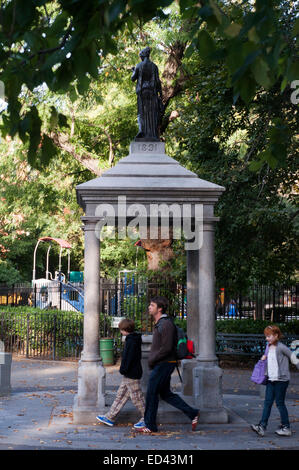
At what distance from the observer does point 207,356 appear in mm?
9266

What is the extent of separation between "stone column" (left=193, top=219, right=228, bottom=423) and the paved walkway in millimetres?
277

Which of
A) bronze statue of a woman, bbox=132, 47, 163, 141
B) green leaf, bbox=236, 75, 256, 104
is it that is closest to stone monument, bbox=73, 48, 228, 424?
bronze statue of a woman, bbox=132, 47, 163, 141

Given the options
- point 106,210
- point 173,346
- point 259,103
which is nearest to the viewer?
point 173,346

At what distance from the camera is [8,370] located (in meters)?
11.7

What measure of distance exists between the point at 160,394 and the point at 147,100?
16.1 ft

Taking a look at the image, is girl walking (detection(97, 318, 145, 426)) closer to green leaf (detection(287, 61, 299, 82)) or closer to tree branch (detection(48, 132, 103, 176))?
green leaf (detection(287, 61, 299, 82))

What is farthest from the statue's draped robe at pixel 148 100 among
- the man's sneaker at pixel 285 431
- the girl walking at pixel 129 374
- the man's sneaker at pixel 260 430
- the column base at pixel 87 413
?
the man's sneaker at pixel 285 431

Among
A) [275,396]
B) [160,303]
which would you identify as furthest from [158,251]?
[275,396]

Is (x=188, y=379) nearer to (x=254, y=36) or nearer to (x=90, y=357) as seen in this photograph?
(x=90, y=357)

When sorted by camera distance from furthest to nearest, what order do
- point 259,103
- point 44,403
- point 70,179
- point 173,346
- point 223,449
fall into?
point 70,179 < point 259,103 < point 44,403 < point 173,346 < point 223,449

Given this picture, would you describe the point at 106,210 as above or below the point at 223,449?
above

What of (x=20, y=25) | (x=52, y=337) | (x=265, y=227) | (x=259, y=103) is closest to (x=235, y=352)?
(x=265, y=227)
